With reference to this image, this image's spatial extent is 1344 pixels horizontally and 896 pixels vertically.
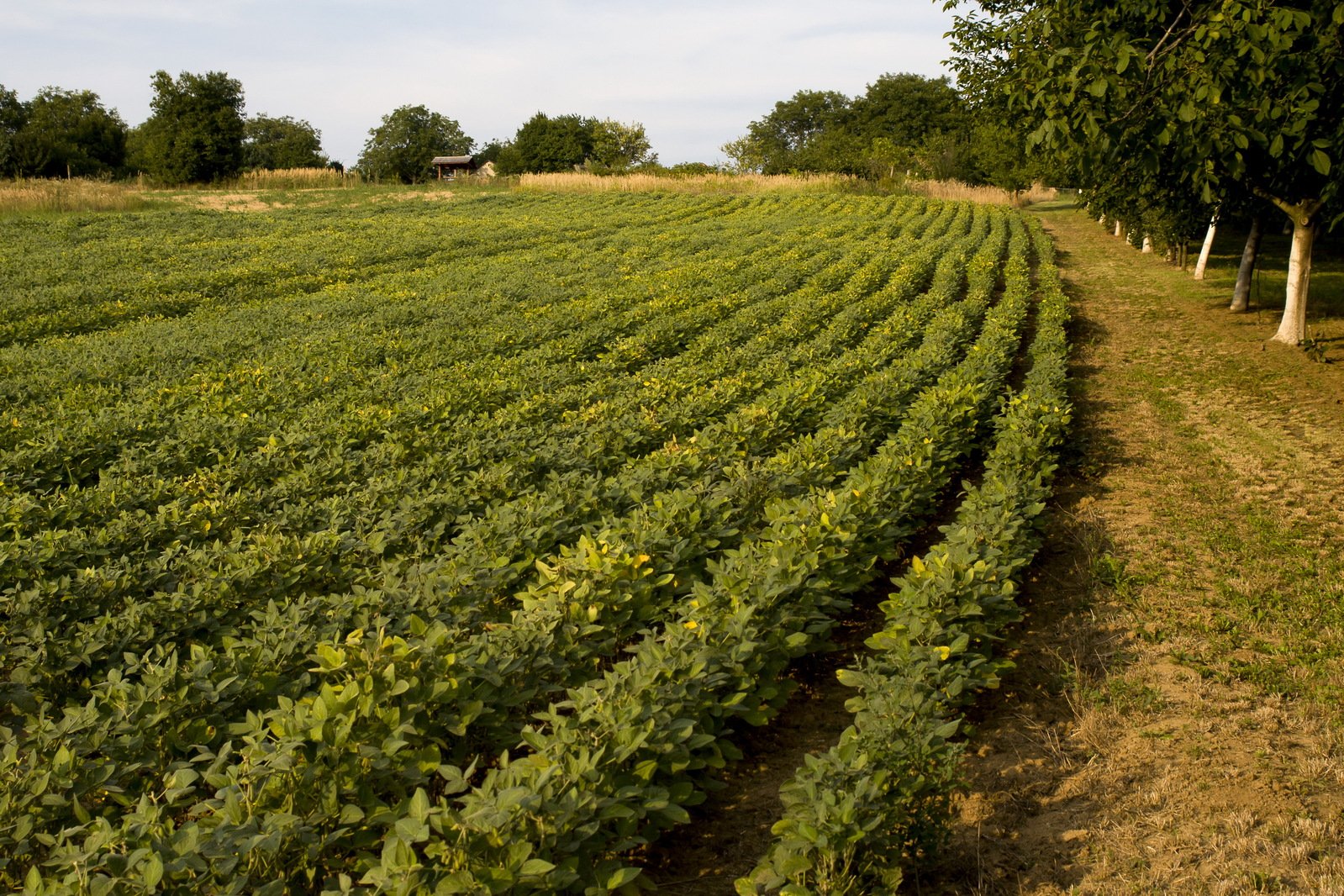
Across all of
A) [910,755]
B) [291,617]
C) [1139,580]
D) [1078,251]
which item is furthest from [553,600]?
[1078,251]

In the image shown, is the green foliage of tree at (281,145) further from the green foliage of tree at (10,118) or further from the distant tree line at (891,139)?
the distant tree line at (891,139)

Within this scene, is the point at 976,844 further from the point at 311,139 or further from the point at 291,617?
the point at 311,139

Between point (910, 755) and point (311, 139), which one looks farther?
point (311, 139)

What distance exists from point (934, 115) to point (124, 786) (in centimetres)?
10941

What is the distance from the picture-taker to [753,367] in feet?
37.2

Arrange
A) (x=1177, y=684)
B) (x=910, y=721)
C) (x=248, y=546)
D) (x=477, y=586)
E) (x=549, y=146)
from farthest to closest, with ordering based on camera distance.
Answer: (x=549, y=146) < (x=248, y=546) < (x=1177, y=684) < (x=477, y=586) < (x=910, y=721)

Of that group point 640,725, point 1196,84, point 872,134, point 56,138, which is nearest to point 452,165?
point 56,138

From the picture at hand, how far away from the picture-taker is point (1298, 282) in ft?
45.4

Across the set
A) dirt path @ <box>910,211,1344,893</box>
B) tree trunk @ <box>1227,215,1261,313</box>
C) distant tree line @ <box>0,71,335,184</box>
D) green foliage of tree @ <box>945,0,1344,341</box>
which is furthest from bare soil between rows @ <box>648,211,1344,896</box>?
distant tree line @ <box>0,71,335,184</box>

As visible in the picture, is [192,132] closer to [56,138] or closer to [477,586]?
[56,138]

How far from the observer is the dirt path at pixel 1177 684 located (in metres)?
3.77

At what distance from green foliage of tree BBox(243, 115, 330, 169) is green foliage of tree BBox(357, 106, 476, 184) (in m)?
5.19

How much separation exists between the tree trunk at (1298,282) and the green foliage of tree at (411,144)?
6465 cm

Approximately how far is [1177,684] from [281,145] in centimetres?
10062
